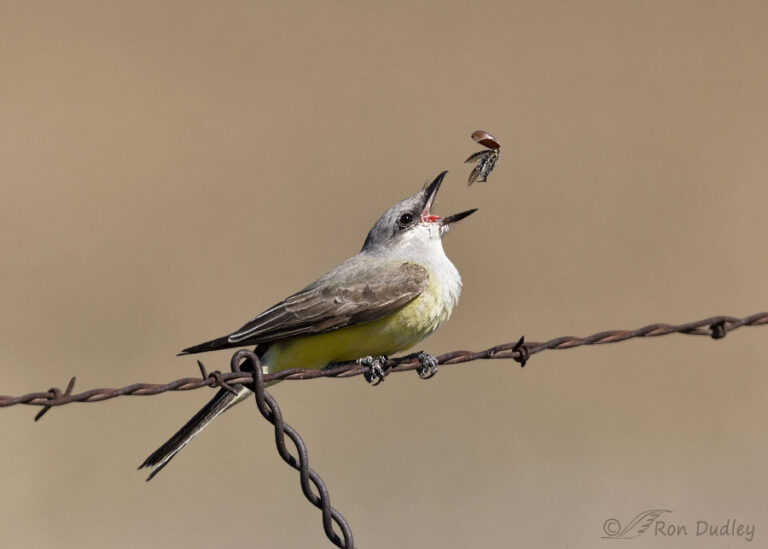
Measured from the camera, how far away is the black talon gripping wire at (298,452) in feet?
11.6

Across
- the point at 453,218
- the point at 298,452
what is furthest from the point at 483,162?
the point at 298,452

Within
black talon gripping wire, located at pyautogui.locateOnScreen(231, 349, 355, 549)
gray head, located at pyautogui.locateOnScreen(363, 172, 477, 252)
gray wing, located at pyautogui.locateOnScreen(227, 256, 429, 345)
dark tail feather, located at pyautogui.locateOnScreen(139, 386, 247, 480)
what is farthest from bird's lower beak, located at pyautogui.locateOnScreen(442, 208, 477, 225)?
black talon gripping wire, located at pyautogui.locateOnScreen(231, 349, 355, 549)

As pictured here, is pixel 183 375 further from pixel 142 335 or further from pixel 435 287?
pixel 435 287

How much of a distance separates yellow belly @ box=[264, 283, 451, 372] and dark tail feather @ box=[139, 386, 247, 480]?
1.75 ft

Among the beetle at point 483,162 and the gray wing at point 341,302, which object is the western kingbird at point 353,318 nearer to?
the gray wing at point 341,302

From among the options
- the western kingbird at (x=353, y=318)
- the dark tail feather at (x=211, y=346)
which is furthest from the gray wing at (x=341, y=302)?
the dark tail feather at (x=211, y=346)

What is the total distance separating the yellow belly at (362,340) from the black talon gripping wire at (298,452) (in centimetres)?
185

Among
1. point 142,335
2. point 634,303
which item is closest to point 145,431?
point 142,335

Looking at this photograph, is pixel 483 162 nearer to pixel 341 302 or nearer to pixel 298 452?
pixel 341 302

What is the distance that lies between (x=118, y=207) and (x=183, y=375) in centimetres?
343

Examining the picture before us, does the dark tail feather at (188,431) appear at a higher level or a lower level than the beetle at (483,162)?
lower

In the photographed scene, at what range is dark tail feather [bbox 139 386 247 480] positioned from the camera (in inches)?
190

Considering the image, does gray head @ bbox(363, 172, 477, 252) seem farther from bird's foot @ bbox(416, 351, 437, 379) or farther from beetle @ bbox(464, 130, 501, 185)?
bird's foot @ bbox(416, 351, 437, 379)

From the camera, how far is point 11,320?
10008mm
